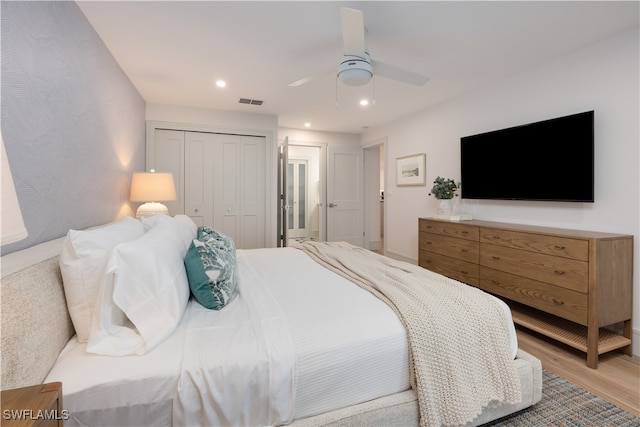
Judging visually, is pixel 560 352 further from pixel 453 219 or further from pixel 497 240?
pixel 453 219

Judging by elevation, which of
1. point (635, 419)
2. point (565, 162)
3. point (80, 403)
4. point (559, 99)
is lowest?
point (635, 419)

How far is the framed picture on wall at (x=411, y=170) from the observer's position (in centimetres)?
435

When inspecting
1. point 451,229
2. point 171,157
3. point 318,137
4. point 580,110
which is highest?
point 318,137

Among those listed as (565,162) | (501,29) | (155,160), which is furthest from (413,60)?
(155,160)

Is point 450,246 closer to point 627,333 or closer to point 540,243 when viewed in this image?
point 540,243

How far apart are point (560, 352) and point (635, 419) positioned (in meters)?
0.71

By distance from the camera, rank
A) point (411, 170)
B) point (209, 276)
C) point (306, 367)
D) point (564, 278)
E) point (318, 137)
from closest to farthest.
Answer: point (306, 367) < point (209, 276) < point (564, 278) < point (411, 170) < point (318, 137)

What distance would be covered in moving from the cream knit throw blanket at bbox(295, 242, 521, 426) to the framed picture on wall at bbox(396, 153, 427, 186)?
117 inches

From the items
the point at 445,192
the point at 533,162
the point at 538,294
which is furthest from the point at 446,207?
the point at 538,294

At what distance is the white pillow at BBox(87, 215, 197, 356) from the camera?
3.58ft

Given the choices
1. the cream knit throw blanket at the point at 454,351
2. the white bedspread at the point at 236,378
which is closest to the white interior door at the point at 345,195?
the cream knit throw blanket at the point at 454,351

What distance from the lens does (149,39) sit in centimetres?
237

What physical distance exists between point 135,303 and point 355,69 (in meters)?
1.89

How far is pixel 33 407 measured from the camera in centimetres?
66
